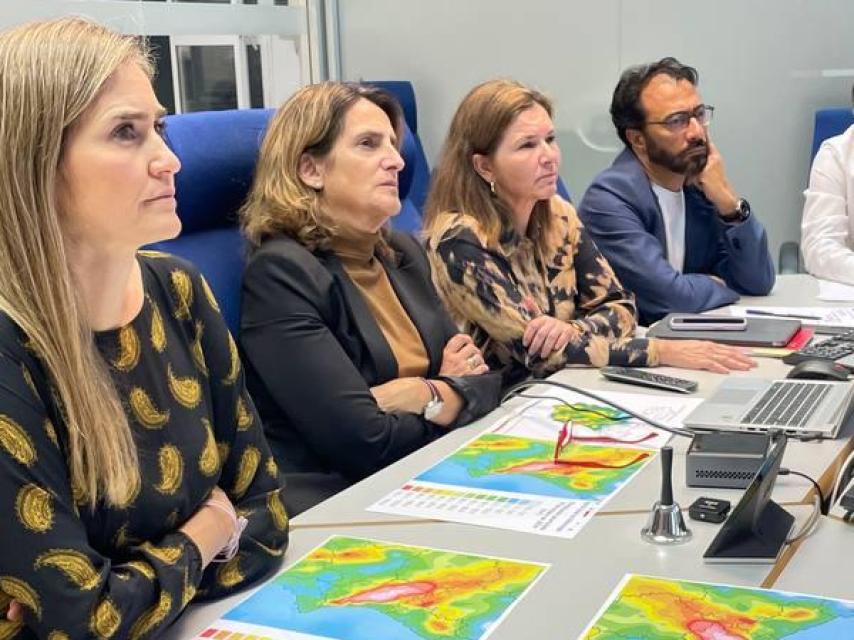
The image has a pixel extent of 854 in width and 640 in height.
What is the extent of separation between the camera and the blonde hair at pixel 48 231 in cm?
112

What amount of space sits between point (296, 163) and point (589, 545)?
1019 mm

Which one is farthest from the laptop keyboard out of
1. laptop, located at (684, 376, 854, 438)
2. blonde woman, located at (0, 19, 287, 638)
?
blonde woman, located at (0, 19, 287, 638)

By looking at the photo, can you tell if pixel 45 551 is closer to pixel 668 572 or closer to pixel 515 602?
pixel 515 602

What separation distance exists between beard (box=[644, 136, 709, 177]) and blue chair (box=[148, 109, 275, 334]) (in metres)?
1.29

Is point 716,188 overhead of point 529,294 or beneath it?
overhead

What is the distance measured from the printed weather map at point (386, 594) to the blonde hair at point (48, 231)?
0.24 meters

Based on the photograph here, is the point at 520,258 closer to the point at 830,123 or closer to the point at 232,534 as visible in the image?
the point at 232,534

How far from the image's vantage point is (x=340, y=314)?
1.99 m

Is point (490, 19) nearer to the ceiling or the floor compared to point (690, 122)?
nearer to the ceiling

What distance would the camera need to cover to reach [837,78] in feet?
13.4

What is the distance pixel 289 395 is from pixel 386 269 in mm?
389

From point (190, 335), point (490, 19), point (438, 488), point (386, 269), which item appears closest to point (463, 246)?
point (386, 269)

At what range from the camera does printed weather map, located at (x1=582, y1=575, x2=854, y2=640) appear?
1109 mm

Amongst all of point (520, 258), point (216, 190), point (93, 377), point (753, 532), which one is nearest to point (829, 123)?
point (520, 258)
